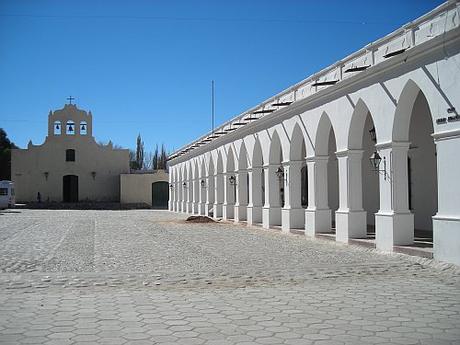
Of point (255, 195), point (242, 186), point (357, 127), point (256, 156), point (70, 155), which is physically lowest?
point (255, 195)

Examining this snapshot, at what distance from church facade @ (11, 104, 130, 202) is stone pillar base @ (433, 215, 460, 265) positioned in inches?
1806

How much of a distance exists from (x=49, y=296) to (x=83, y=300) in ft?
2.49

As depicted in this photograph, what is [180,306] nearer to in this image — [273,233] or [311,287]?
[311,287]

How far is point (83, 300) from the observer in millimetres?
8289

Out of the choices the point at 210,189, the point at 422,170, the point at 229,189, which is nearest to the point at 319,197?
the point at 422,170

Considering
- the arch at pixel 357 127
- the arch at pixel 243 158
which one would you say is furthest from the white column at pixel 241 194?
the arch at pixel 357 127

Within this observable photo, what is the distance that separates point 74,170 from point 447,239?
47.4 meters

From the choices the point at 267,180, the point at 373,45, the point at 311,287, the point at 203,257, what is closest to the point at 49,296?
the point at 311,287

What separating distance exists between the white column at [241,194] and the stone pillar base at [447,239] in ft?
53.7

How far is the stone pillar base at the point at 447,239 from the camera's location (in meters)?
10.9

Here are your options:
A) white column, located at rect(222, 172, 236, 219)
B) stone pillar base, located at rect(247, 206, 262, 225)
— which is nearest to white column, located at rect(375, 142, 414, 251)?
stone pillar base, located at rect(247, 206, 262, 225)

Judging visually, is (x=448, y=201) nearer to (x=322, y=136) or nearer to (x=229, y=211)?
(x=322, y=136)

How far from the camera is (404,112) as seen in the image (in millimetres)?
13430

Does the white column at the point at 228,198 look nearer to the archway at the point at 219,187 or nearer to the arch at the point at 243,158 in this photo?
the archway at the point at 219,187
